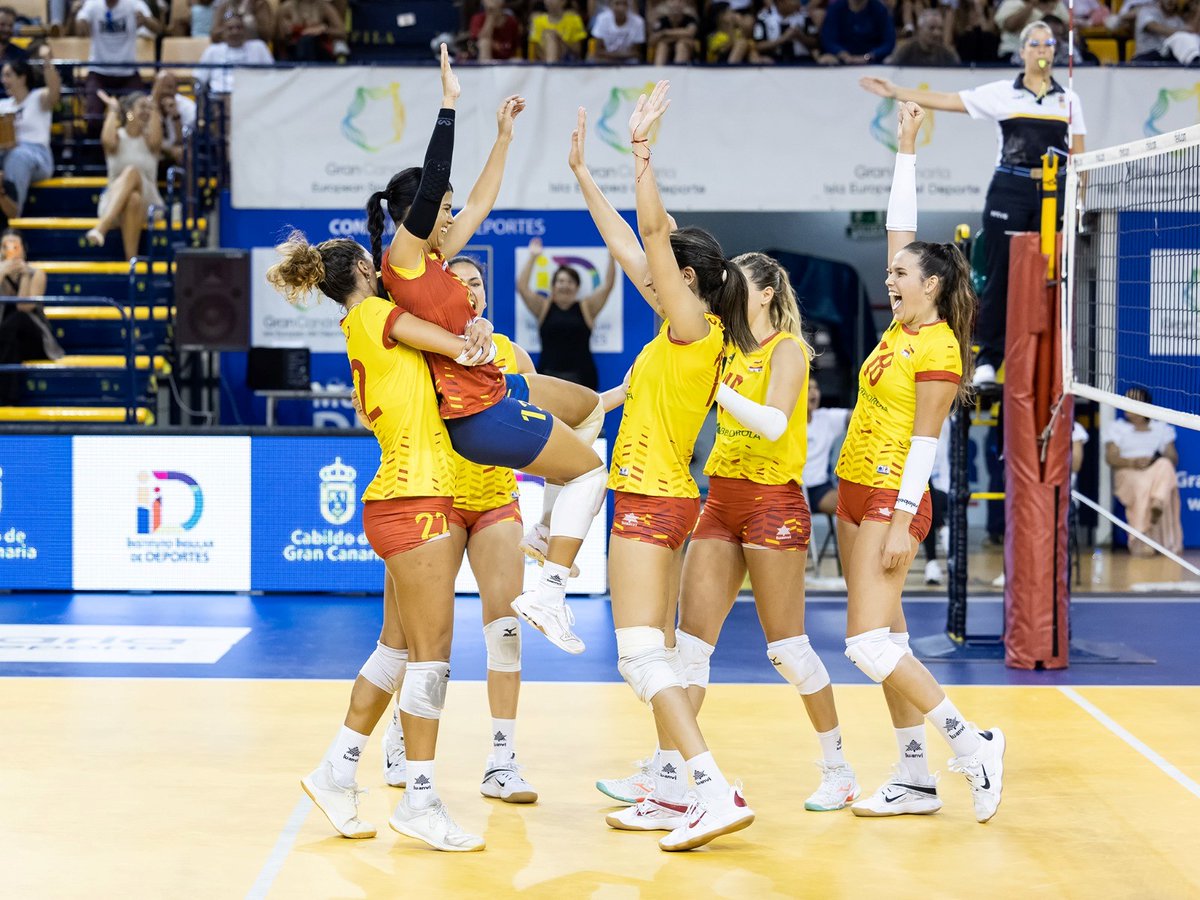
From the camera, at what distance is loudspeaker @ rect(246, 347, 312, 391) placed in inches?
447

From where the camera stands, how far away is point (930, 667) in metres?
7.83

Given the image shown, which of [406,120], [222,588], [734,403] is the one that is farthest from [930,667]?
[406,120]

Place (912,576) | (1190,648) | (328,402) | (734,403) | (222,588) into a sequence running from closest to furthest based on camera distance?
1. (734,403)
2. (1190,648)
3. (222,588)
4. (912,576)
5. (328,402)

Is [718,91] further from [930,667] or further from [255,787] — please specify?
[255,787]

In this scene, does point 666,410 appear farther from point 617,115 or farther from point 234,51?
point 234,51

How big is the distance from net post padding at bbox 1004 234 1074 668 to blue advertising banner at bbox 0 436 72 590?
6.11 metres

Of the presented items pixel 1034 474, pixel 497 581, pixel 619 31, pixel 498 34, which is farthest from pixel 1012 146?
pixel 498 34

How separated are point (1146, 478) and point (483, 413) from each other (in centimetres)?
869

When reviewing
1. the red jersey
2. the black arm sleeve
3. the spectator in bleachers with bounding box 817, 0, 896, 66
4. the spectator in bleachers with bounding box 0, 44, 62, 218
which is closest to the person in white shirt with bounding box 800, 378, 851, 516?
the spectator in bleachers with bounding box 817, 0, 896, 66

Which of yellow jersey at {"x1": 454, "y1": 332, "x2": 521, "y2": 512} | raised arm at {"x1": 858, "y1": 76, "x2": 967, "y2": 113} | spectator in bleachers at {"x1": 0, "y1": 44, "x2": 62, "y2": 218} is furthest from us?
Answer: spectator in bleachers at {"x1": 0, "y1": 44, "x2": 62, "y2": 218}

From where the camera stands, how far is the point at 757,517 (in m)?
5.21

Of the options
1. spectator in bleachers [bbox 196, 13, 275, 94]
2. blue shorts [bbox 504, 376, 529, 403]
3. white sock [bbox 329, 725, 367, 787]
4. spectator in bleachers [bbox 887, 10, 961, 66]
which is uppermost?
spectator in bleachers [bbox 196, 13, 275, 94]

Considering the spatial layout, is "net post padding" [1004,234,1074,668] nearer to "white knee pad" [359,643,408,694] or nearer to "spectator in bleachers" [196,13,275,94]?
"white knee pad" [359,643,408,694]

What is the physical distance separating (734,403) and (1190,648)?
480 centimetres
